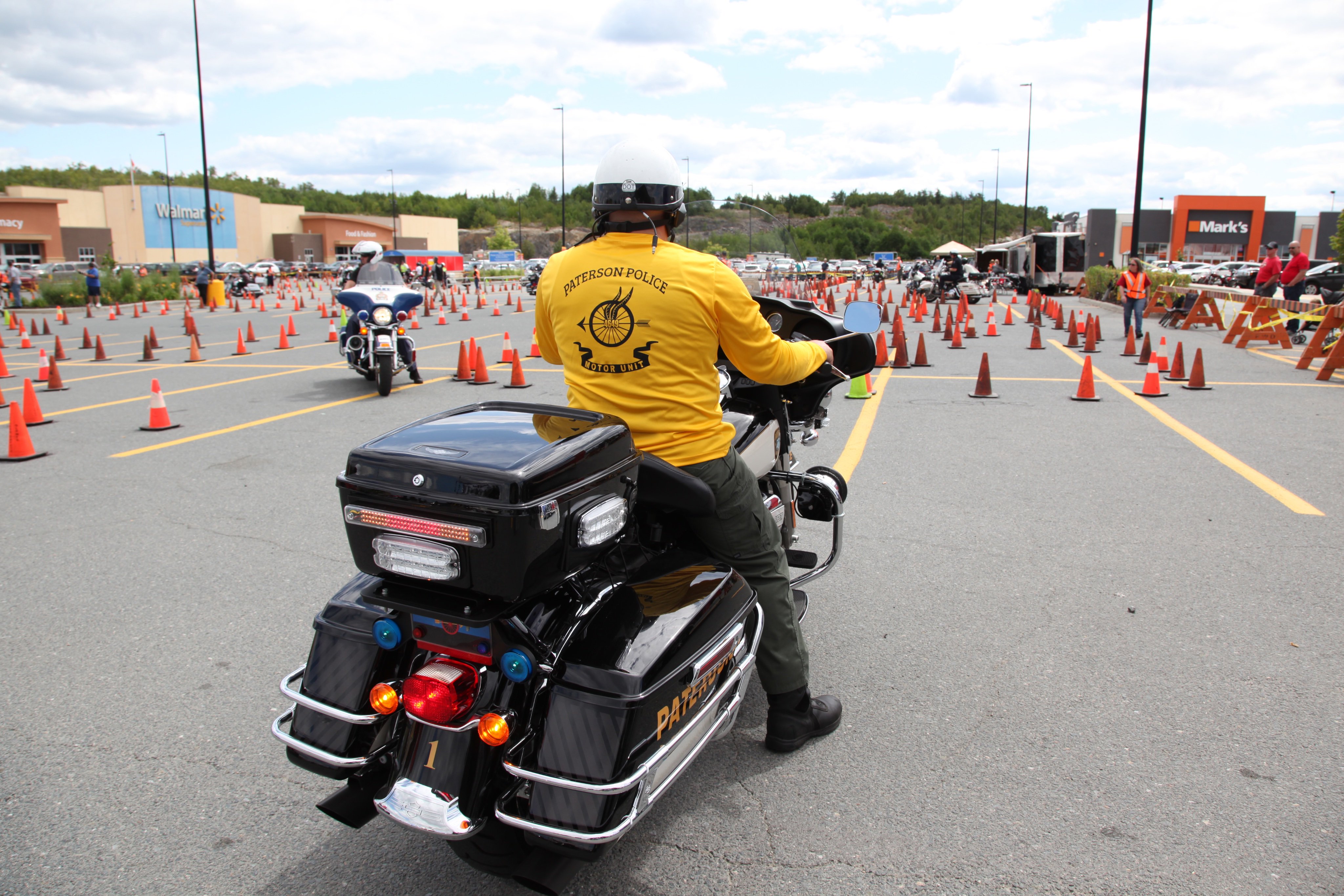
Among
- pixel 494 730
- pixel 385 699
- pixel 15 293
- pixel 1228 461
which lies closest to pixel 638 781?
pixel 494 730

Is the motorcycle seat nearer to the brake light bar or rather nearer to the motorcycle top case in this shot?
the motorcycle top case

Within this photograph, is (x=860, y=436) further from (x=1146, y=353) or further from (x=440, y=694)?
(x=1146, y=353)

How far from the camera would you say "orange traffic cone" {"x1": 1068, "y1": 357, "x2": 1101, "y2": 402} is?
33.8 ft

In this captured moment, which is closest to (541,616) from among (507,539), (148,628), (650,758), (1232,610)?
(507,539)

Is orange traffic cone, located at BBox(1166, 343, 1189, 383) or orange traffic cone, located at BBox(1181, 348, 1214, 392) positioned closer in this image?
orange traffic cone, located at BBox(1181, 348, 1214, 392)

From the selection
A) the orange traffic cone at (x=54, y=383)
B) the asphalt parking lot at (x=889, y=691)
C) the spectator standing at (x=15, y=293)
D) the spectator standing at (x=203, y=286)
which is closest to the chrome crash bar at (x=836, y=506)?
the asphalt parking lot at (x=889, y=691)

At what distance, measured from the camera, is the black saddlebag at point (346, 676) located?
234 cm

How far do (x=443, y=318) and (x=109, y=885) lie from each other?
22956mm

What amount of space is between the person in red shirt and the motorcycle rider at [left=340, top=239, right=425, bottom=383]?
1560 cm

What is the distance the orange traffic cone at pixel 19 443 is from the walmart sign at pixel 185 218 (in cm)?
7783

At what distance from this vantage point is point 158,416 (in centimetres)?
920

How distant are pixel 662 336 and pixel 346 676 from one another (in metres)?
1.28

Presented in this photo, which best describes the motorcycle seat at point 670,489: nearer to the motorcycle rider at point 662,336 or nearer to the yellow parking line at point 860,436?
the motorcycle rider at point 662,336

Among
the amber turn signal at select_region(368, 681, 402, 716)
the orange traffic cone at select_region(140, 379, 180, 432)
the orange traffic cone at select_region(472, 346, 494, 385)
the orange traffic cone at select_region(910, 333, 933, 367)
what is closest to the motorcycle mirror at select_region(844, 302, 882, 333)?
the amber turn signal at select_region(368, 681, 402, 716)
